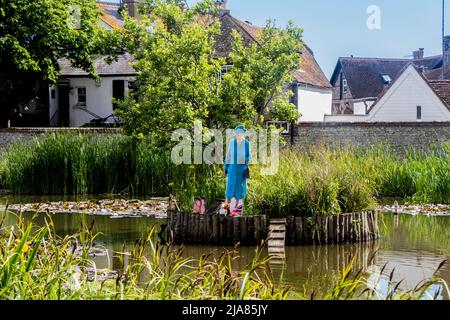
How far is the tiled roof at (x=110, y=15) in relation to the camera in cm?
5212

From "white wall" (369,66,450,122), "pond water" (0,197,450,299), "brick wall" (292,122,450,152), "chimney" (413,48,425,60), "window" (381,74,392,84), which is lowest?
"pond water" (0,197,450,299)

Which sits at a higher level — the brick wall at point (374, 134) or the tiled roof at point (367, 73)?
the tiled roof at point (367, 73)

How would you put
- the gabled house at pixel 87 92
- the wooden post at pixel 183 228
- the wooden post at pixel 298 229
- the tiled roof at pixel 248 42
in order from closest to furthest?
the wooden post at pixel 298 229, the wooden post at pixel 183 228, the tiled roof at pixel 248 42, the gabled house at pixel 87 92

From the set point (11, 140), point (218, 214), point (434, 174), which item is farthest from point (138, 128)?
point (11, 140)

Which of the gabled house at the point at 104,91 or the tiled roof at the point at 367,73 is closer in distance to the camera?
the gabled house at the point at 104,91

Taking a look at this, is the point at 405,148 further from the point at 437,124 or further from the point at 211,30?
the point at 211,30

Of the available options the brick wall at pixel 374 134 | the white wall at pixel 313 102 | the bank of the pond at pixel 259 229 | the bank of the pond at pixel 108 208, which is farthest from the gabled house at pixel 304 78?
the bank of the pond at pixel 259 229

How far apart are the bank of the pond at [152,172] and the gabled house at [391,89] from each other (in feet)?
47.6

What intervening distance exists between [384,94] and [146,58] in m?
29.7

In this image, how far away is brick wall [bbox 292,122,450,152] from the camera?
97.0 ft

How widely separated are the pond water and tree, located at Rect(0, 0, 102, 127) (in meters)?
21.1

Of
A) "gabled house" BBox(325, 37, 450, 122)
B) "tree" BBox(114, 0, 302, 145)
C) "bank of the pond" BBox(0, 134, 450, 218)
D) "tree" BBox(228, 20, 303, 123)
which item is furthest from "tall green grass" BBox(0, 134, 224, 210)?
"gabled house" BBox(325, 37, 450, 122)

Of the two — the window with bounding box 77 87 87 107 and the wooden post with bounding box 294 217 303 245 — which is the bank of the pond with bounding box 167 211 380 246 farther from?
the window with bounding box 77 87 87 107

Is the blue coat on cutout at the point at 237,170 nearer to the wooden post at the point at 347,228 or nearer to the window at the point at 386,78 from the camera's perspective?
the wooden post at the point at 347,228
